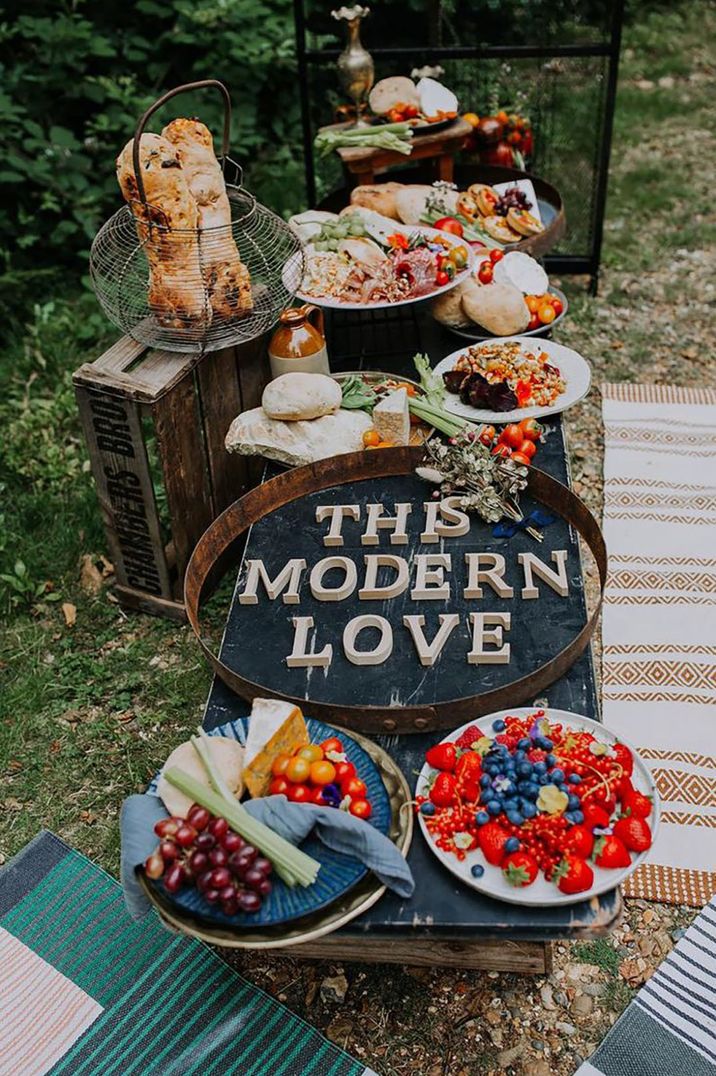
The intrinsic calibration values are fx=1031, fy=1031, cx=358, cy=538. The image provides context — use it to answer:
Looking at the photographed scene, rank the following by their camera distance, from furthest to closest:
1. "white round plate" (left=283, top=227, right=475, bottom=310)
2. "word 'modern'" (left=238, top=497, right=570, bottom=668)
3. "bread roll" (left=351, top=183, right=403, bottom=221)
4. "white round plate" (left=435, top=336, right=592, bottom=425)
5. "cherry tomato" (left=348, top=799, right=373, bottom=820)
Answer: "bread roll" (left=351, top=183, right=403, bottom=221)
"white round plate" (left=283, top=227, right=475, bottom=310)
"white round plate" (left=435, top=336, right=592, bottom=425)
"word 'modern'" (left=238, top=497, right=570, bottom=668)
"cherry tomato" (left=348, top=799, right=373, bottom=820)

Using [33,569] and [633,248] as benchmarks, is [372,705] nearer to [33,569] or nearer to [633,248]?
[33,569]

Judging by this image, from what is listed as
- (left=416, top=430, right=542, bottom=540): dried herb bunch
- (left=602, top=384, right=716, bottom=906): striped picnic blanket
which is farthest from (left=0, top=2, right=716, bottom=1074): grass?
(left=416, top=430, right=542, bottom=540): dried herb bunch

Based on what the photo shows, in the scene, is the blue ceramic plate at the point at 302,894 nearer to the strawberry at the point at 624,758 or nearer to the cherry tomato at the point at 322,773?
the cherry tomato at the point at 322,773

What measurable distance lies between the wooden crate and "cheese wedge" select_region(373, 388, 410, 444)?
731 millimetres

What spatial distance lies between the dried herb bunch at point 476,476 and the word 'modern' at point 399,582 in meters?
0.07

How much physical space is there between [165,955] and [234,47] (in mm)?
6502

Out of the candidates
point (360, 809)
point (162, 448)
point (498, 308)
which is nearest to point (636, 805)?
point (360, 809)

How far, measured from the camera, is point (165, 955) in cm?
330

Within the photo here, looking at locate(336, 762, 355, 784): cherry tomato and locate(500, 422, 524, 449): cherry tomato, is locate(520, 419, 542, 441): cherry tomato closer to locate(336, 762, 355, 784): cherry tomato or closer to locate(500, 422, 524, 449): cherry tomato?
locate(500, 422, 524, 449): cherry tomato

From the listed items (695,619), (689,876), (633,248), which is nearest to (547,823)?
(689,876)

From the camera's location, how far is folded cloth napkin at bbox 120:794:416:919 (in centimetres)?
266

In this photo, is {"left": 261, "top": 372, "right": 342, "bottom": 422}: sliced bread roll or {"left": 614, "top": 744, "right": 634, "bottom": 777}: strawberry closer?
{"left": 614, "top": 744, "right": 634, "bottom": 777}: strawberry

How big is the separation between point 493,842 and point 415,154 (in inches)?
174

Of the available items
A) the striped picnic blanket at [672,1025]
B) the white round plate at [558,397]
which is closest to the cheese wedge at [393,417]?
the white round plate at [558,397]
